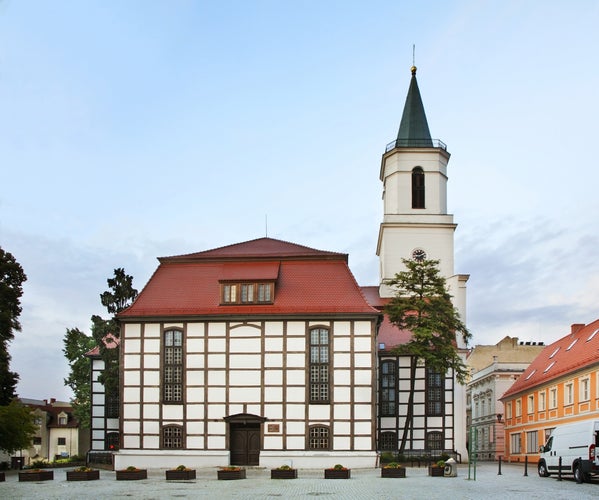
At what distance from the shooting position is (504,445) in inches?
2790

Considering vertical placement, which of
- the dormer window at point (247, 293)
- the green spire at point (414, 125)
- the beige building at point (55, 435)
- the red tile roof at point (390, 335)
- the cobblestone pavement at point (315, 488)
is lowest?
the beige building at point (55, 435)

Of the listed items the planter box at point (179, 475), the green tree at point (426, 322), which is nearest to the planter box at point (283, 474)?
the planter box at point (179, 475)

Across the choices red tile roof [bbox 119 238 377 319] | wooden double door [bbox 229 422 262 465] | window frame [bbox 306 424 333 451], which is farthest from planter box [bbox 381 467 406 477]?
red tile roof [bbox 119 238 377 319]

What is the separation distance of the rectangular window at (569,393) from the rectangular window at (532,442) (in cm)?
712

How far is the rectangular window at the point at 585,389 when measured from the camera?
46.7 m

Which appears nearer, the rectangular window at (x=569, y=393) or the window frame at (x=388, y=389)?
the rectangular window at (x=569, y=393)

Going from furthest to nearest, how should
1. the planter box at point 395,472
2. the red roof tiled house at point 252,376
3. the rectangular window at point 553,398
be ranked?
the rectangular window at point 553,398
the red roof tiled house at point 252,376
the planter box at point 395,472

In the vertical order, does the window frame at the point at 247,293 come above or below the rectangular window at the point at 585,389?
above

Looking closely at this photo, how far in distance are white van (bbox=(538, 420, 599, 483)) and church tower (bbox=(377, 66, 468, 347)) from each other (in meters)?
21.7

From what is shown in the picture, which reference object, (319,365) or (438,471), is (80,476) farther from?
(438,471)

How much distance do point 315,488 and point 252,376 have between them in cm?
1528

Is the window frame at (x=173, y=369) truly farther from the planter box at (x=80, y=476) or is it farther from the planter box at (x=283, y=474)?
the planter box at (x=283, y=474)

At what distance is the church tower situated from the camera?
6006 centimetres

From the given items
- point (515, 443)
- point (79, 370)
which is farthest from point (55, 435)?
point (515, 443)
